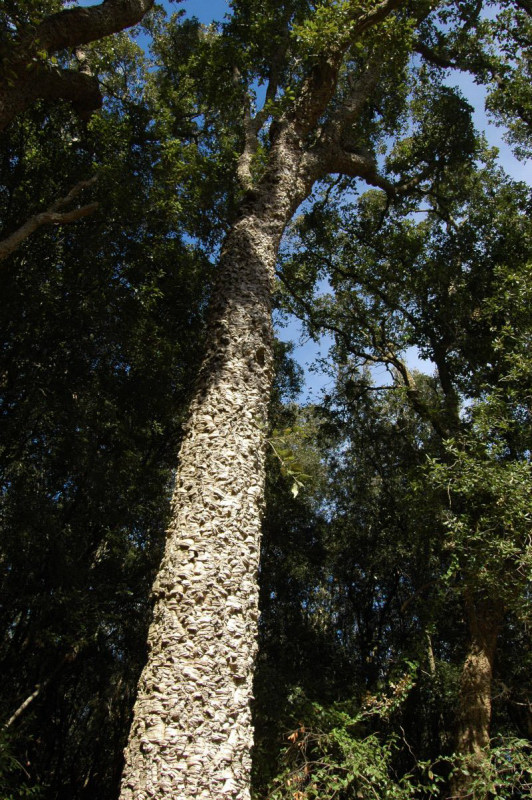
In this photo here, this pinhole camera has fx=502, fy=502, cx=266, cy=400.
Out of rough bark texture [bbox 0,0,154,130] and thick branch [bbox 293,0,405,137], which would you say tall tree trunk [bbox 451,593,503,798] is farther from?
rough bark texture [bbox 0,0,154,130]

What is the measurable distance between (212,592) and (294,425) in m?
4.01

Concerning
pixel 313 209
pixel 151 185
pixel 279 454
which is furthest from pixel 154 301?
pixel 279 454

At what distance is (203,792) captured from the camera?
6.03 ft

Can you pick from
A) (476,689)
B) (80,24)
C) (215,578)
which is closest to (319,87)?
(80,24)

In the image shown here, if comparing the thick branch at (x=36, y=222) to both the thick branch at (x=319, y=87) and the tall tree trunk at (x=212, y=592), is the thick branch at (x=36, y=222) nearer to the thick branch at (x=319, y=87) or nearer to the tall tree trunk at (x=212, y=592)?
the tall tree trunk at (x=212, y=592)

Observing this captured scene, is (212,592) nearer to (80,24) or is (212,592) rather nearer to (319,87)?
(319,87)

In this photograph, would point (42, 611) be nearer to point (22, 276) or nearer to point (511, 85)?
point (22, 276)

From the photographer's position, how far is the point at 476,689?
568 cm

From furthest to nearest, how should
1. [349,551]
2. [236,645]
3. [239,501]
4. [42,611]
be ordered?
[349,551] < [42,611] < [239,501] < [236,645]

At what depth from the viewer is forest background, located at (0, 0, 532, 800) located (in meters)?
5.43

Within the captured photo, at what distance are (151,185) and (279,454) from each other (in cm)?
625

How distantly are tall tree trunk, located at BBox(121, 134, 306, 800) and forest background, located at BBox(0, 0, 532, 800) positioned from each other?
1.64 feet

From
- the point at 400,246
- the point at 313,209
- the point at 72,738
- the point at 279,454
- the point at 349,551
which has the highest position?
the point at 313,209

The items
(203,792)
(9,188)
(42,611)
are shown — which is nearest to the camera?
(203,792)
